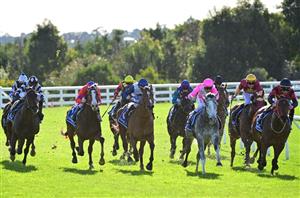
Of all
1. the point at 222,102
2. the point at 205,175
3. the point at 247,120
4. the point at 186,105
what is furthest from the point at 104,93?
the point at 205,175

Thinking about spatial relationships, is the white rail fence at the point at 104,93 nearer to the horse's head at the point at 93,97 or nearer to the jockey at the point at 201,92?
the jockey at the point at 201,92

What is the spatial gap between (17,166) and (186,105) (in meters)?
5.40

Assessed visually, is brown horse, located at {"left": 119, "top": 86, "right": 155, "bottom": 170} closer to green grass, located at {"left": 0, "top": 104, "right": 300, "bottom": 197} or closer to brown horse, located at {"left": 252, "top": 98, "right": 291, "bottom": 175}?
green grass, located at {"left": 0, "top": 104, "right": 300, "bottom": 197}

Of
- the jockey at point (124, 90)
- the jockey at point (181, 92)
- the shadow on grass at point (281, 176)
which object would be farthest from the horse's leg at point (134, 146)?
the shadow on grass at point (281, 176)

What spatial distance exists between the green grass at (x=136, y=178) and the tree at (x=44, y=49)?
61601 mm

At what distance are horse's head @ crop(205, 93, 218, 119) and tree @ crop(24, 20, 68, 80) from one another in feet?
218

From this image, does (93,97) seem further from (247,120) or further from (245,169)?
(247,120)

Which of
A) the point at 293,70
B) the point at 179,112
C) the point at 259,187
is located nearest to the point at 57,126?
the point at 179,112

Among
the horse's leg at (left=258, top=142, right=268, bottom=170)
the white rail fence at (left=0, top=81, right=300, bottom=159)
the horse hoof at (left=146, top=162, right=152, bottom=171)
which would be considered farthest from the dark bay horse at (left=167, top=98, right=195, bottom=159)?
the white rail fence at (left=0, top=81, right=300, bottom=159)

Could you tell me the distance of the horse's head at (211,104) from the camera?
19500 mm

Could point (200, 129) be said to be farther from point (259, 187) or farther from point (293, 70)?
point (293, 70)

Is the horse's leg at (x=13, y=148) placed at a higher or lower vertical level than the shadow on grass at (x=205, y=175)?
higher

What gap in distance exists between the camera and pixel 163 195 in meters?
16.2

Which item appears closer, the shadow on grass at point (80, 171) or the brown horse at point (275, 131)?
the shadow on grass at point (80, 171)
